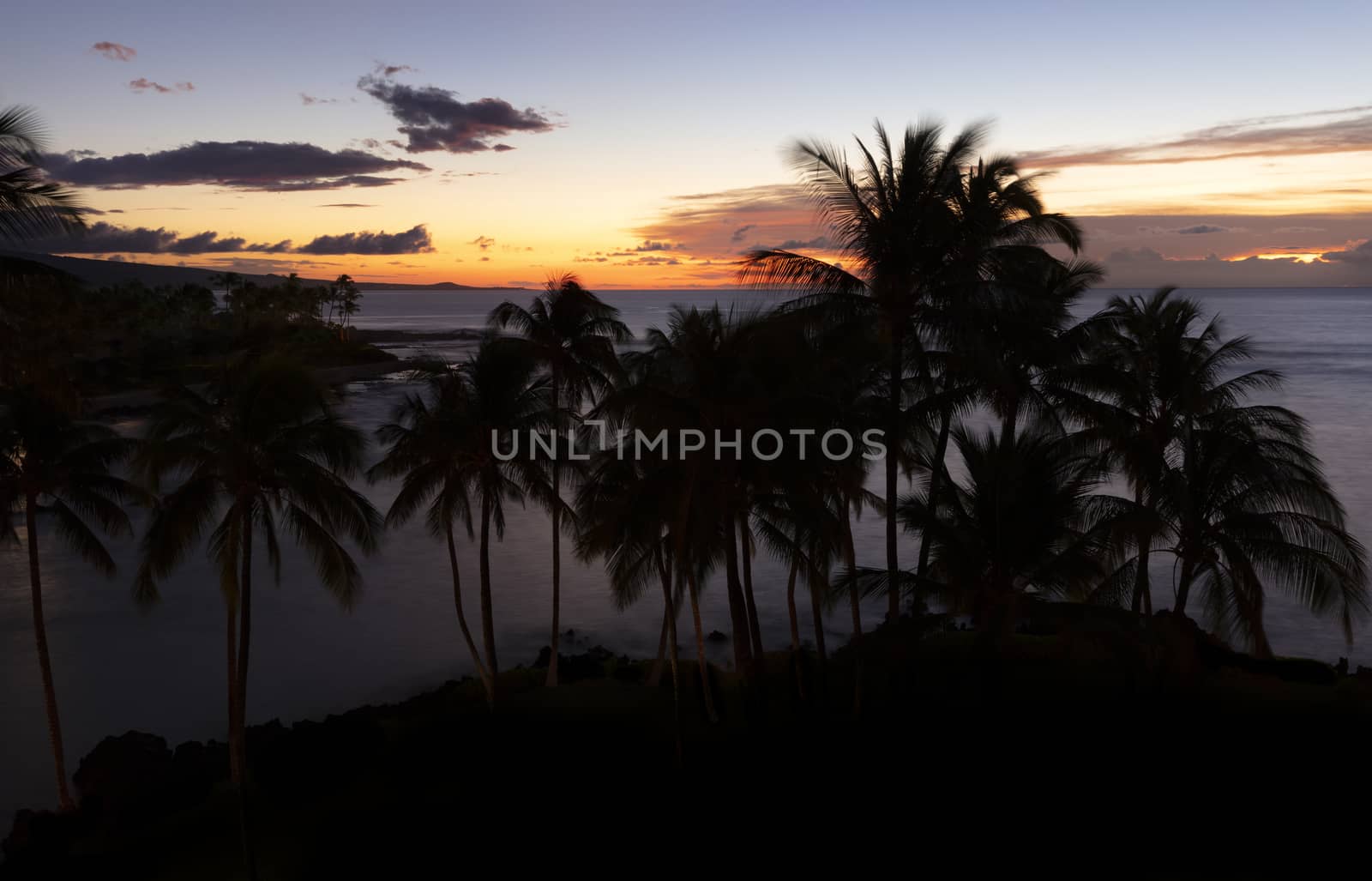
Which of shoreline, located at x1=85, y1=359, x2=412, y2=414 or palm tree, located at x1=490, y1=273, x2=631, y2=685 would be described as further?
shoreline, located at x1=85, y1=359, x2=412, y2=414

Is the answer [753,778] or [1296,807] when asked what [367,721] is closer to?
[753,778]

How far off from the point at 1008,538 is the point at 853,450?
15.3ft

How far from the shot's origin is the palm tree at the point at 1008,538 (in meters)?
17.4

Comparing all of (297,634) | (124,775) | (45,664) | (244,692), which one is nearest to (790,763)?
(244,692)

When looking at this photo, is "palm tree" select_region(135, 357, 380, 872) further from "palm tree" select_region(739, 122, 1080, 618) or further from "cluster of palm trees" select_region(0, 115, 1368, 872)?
"palm tree" select_region(739, 122, 1080, 618)

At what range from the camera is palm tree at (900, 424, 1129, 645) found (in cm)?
1742

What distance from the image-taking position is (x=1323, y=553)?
19.3m

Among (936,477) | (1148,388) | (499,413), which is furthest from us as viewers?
(499,413)

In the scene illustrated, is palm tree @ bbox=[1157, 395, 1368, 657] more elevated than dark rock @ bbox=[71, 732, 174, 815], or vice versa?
palm tree @ bbox=[1157, 395, 1368, 657]

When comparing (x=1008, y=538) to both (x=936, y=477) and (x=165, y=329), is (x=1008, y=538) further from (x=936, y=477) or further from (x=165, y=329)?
(x=165, y=329)

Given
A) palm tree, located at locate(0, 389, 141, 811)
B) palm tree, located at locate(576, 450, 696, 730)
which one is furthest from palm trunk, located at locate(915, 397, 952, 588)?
palm tree, located at locate(0, 389, 141, 811)

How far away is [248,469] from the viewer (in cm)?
1838

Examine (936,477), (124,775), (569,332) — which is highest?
(569,332)

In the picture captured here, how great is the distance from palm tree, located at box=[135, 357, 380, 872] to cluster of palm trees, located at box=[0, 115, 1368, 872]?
0.19 ft
